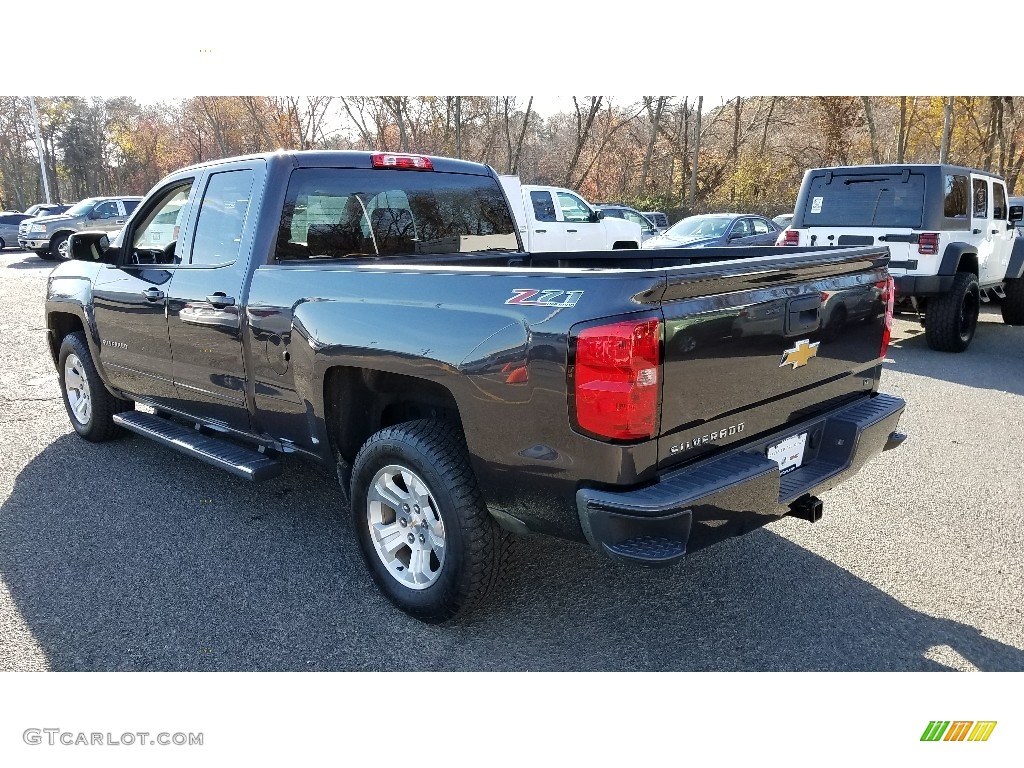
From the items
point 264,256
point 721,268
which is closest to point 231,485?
point 264,256

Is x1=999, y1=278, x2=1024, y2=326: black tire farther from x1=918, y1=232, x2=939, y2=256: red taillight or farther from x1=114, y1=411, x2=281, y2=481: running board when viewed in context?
x1=114, y1=411, x2=281, y2=481: running board

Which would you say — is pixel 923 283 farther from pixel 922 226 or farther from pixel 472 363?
pixel 472 363

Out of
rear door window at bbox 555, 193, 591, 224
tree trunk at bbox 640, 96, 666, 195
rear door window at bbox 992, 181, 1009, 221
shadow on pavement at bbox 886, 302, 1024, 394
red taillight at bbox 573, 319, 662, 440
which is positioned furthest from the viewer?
tree trunk at bbox 640, 96, 666, 195

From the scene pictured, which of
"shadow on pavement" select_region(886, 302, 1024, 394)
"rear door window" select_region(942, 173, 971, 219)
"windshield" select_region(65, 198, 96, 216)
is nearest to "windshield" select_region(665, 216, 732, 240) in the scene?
"shadow on pavement" select_region(886, 302, 1024, 394)

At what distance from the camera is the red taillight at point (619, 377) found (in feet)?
7.82

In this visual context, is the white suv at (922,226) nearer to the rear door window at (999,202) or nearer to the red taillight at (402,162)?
the rear door window at (999,202)

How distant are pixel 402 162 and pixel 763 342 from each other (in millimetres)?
2386

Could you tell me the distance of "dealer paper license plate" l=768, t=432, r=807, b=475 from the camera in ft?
9.82

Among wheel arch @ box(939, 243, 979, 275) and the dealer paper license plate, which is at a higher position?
wheel arch @ box(939, 243, 979, 275)

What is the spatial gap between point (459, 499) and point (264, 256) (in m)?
1.71

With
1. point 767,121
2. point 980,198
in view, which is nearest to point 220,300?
point 980,198

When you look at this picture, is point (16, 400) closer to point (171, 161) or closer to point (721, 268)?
point (721, 268)

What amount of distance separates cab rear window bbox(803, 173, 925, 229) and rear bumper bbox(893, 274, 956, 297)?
60cm

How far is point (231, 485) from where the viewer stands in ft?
15.7
